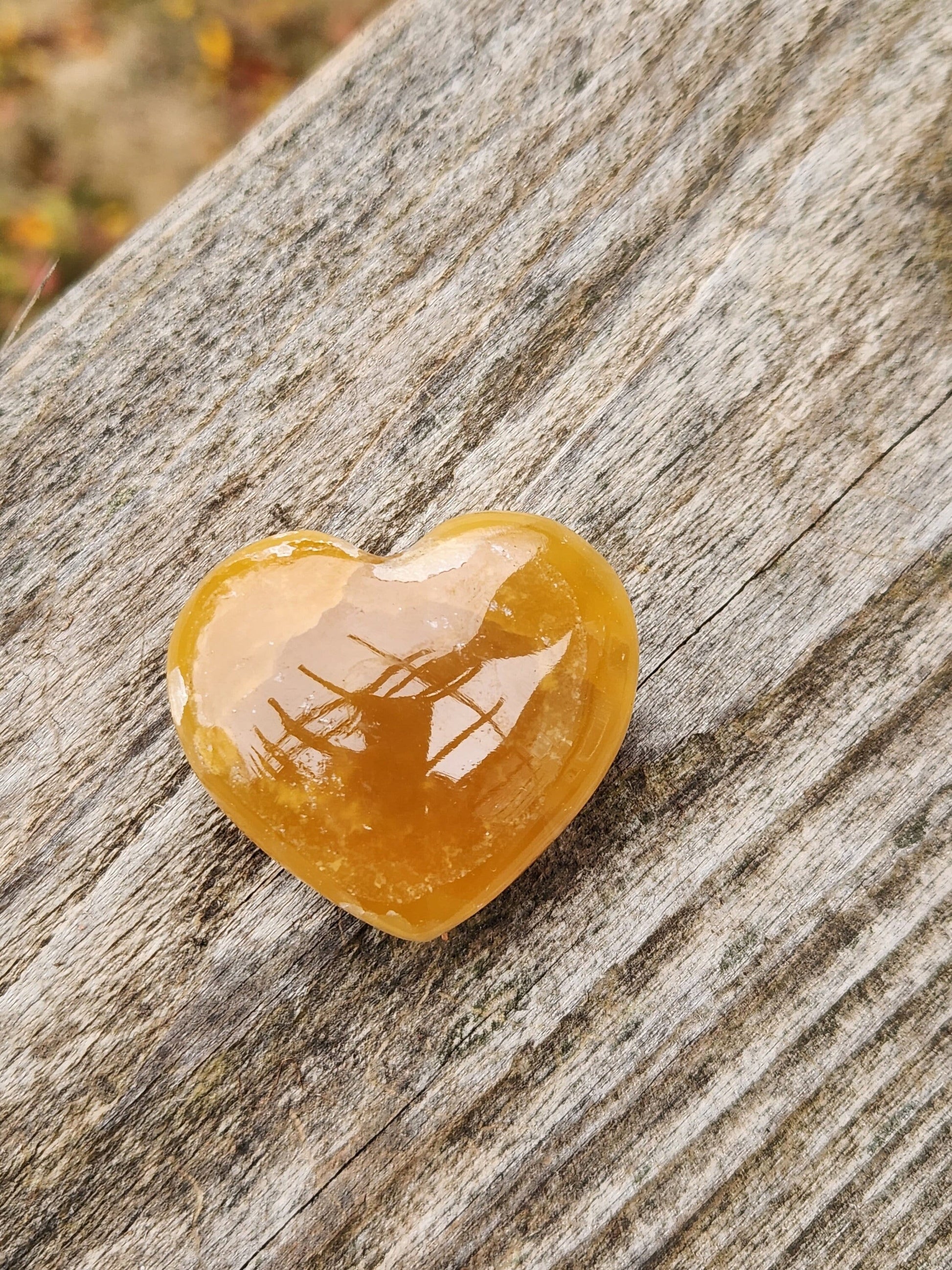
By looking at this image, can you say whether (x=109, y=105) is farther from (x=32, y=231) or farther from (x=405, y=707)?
(x=405, y=707)

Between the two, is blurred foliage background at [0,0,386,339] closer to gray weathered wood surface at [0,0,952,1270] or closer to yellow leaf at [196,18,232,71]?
yellow leaf at [196,18,232,71]

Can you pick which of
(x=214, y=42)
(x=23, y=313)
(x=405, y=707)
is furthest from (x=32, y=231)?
(x=405, y=707)

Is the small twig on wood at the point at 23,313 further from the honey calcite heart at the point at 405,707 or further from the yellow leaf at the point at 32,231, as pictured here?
the yellow leaf at the point at 32,231

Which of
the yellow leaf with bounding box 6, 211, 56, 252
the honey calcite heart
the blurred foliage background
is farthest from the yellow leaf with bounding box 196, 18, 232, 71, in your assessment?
the honey calcite heart

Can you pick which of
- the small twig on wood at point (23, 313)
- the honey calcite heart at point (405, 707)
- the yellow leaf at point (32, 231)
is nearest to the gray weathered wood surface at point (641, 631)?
the small twig on wood at point (23, 313)

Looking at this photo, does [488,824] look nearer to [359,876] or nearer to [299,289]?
[359,876]

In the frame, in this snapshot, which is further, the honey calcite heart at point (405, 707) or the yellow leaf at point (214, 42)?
the yellow leaf at point (214, 42)
